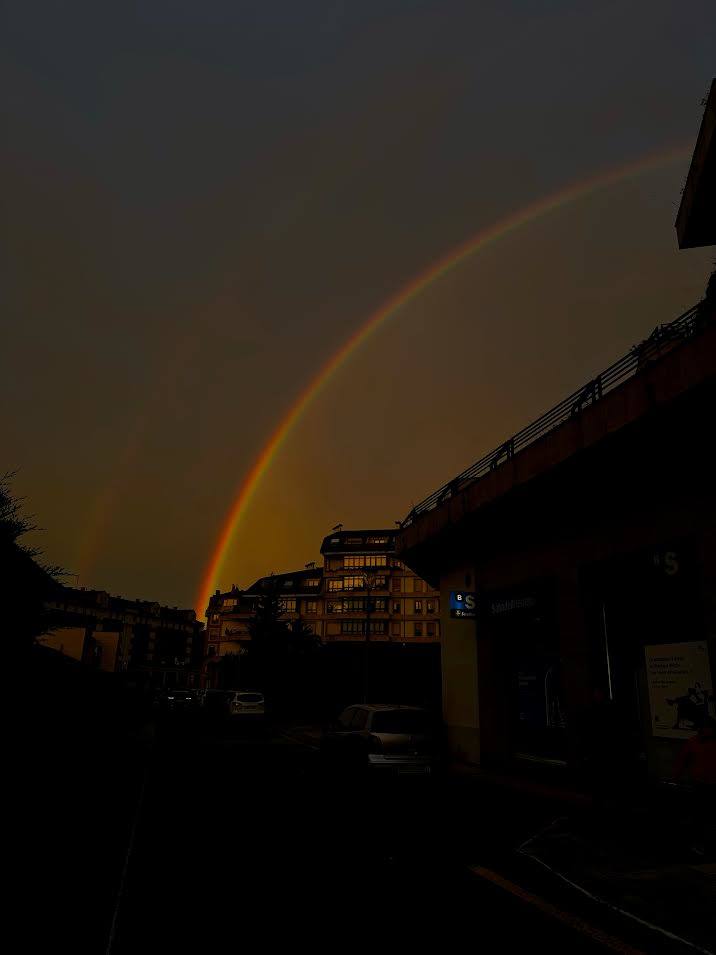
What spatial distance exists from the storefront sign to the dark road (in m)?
7.18

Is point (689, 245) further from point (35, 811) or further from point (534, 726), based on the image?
point (35, 811)

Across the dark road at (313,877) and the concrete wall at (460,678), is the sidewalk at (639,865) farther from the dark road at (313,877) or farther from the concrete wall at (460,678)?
the concrete wall at (460,678)

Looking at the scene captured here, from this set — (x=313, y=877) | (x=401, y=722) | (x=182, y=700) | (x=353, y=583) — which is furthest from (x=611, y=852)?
(x=353, y=583)

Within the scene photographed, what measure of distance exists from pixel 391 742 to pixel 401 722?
1.84 feet

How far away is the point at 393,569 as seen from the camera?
81.2m

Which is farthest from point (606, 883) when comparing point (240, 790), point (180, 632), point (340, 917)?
point (180, 632)

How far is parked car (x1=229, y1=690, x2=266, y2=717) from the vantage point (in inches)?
1266

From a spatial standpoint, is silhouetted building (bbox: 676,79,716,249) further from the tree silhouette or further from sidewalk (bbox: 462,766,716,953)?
the tree silhouette

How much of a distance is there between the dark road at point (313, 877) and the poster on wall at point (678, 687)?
4.59 metres

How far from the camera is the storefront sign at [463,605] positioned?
61.1 feet

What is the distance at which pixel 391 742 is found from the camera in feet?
40.0

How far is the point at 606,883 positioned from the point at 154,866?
4632 mm

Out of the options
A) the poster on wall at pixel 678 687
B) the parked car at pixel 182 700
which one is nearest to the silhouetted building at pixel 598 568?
the poster on wall at pixel 678 687

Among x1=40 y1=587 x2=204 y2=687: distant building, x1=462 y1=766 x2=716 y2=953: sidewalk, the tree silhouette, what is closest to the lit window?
x1=40 y1=587 x2=204 y2=687: distant building
